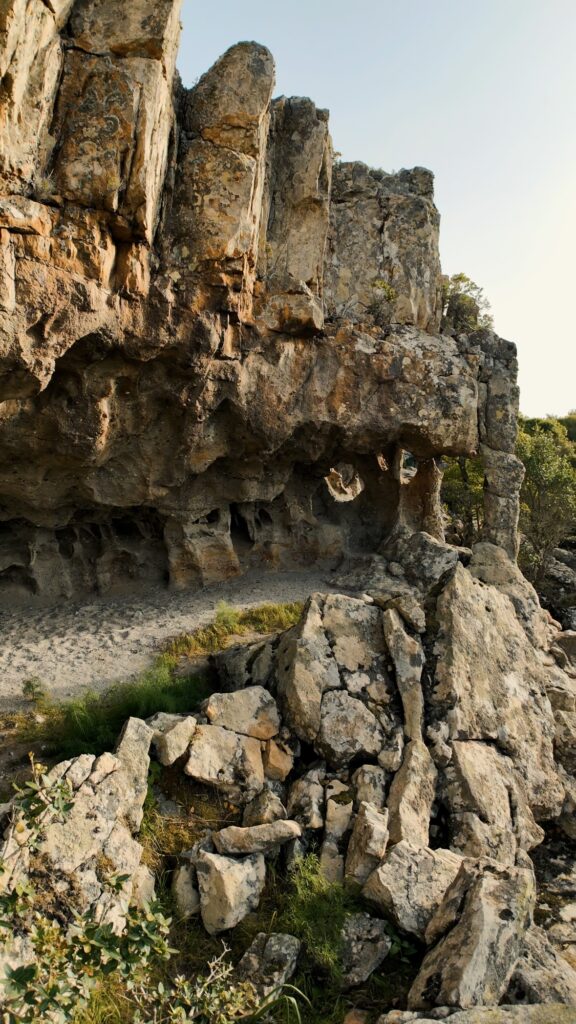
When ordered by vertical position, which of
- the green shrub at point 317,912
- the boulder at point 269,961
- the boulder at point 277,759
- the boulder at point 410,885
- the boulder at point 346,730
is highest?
the boulder at point 346,730

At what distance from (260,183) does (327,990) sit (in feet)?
43.8

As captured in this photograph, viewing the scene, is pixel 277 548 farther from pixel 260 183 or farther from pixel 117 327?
pixel 260 183

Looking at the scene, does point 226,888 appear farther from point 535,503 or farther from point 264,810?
point 535,503

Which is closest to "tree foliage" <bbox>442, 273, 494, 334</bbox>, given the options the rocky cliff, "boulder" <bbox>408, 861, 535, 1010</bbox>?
the rocky cliff

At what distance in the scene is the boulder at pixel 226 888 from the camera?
22.0 feet

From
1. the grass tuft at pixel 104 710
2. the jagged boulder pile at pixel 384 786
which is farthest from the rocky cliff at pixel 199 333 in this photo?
the jagged boulder pile at pixel 384 786

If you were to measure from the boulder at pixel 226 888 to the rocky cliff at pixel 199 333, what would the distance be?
7900 mm

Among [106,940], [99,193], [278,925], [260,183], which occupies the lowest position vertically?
[278,925]

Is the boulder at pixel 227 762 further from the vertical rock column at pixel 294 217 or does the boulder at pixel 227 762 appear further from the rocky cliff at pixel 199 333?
the vertical rock column at pixel 294 217

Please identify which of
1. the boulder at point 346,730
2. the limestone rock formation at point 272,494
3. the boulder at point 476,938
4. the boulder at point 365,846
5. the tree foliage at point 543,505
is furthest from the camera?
the tree foliage at point 543,505

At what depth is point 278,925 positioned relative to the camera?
22.1 ft

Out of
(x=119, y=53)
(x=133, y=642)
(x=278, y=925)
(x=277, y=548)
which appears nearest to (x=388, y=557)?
(x=277, y=548)

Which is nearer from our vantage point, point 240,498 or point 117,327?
point 117,327

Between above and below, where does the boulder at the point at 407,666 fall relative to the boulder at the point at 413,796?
Result: above
